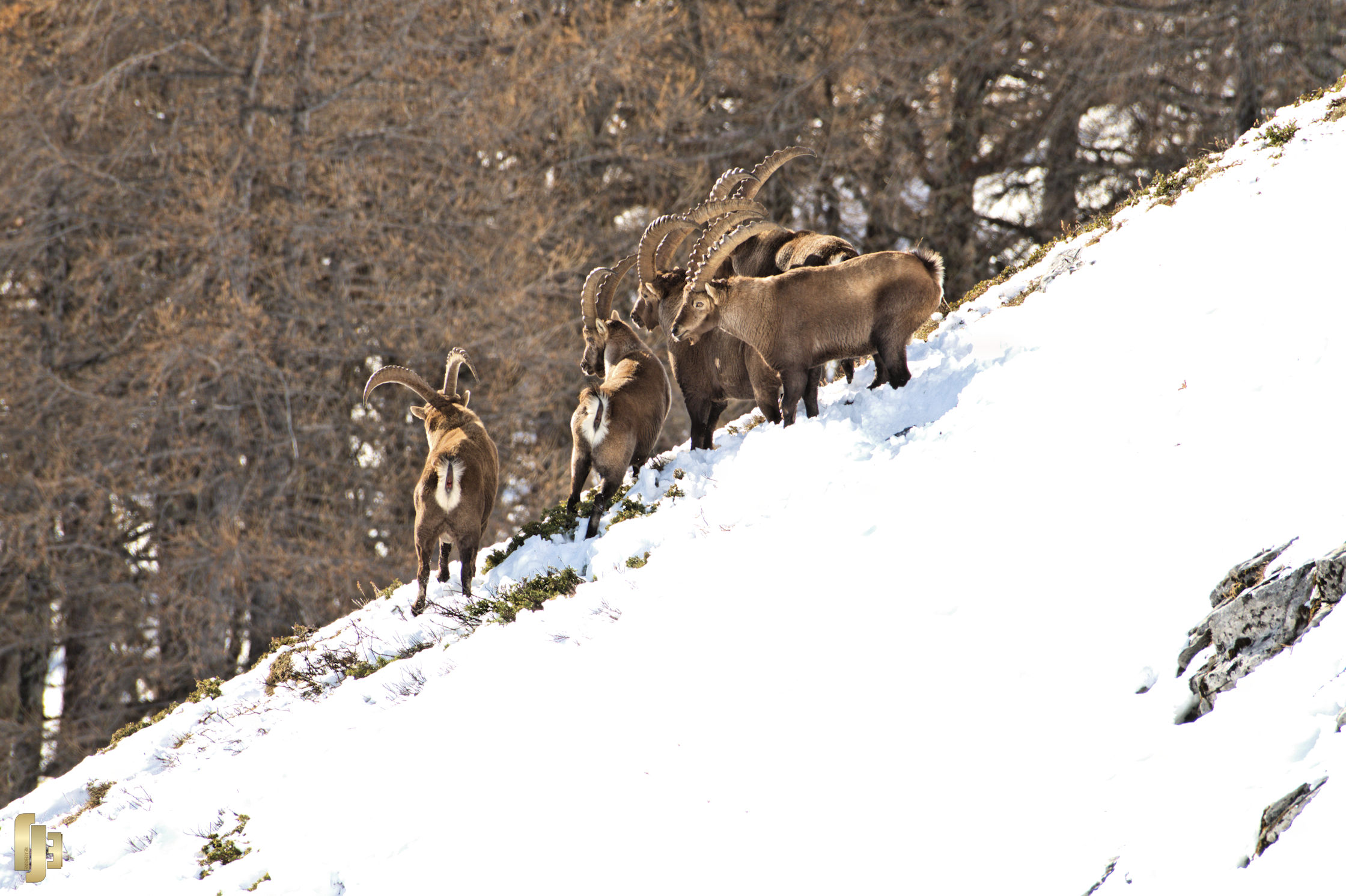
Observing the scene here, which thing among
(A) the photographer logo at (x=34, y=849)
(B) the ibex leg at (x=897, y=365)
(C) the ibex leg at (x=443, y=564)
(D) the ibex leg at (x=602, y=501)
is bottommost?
(A) the photographer logo at (x=34, y=849)

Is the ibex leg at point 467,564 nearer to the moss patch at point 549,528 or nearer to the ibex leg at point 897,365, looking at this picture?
the moss patch at point 549,528

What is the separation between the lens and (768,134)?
26.8 metres

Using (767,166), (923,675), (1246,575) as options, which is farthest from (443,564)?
(1246,575)

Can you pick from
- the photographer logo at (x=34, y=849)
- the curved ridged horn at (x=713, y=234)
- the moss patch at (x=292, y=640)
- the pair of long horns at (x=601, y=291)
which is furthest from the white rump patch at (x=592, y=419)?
the photographer logo at (x=34, y=849)

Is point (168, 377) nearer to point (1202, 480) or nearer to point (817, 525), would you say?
point (817, 525)

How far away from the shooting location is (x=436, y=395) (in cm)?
1244

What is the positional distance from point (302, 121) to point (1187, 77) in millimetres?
19947

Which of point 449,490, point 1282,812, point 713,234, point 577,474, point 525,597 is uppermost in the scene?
point 713,234

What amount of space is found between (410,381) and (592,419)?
257 cm

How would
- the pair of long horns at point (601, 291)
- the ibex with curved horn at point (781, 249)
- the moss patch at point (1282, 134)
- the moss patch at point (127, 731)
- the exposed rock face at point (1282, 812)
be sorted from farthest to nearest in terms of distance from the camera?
the moss patch at point (127, 731)
the pair of long horns at point (601, 291)
the ibex with curved horn at point (781, 249)
the moss patch at point (1282, 134)
the exposed rock face at point (1282, 812)

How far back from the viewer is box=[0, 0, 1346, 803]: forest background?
2405 cm

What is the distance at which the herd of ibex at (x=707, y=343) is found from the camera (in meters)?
10.1

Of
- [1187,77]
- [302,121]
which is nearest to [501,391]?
[302,121]

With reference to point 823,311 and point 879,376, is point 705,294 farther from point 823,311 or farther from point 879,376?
point 879,376
